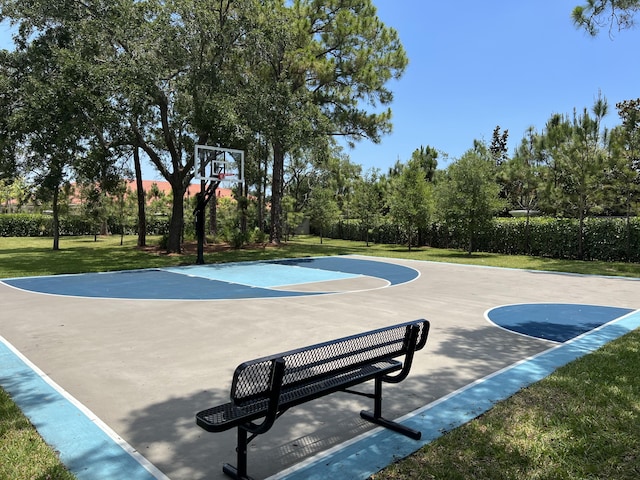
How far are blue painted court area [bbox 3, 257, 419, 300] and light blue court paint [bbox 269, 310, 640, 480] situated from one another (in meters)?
→ 6.22

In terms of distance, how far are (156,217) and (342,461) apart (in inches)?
1664

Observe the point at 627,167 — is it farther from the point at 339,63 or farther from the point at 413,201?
the point at 339,63

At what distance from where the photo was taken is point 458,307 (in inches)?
373

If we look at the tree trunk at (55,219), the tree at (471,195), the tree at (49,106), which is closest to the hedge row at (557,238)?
the tree at (471,195)

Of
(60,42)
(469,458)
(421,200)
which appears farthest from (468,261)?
(60,42)

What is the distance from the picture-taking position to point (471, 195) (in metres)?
23.5

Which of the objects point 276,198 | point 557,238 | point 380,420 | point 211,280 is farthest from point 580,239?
point 380,420

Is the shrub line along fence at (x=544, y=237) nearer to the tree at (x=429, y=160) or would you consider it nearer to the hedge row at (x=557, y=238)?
the hedge row at (x=557, y=238)

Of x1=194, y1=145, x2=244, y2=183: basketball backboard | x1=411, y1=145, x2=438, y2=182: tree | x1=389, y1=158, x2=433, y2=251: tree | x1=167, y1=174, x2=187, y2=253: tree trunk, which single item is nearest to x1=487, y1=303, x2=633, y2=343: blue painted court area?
x1=194, y1=145, x2=244, y2=183: basketball backboard

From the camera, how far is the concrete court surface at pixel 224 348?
12.0 ft

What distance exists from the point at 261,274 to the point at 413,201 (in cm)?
1466

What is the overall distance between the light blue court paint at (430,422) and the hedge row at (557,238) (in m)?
17.2

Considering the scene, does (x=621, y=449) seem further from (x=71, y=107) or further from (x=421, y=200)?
(x=421, y=200)

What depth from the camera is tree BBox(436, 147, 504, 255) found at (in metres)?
23.3
